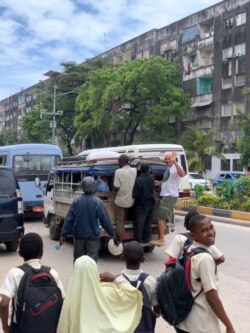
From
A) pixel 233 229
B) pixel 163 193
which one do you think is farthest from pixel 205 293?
pixel 233 229

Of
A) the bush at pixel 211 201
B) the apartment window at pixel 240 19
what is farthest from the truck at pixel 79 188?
the apartment window at pixel 240 19

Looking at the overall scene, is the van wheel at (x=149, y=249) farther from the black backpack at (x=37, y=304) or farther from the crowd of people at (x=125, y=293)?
the black backpack at (x=37, y=304)

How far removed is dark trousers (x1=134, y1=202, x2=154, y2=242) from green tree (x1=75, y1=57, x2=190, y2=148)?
105ft

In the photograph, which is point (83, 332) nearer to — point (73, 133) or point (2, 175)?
point (2, 175)

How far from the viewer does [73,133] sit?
5400 centimetres

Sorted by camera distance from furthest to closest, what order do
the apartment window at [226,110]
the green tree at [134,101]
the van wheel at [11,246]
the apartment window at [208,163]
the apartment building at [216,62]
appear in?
the apartment window at [208,163] < the apartment window at [226,110] < the apartment building at [216,62] < the green tree at [134,101] < the van wheel at [11,246]

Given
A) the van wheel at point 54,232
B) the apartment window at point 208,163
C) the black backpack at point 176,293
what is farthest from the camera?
the apartment window at point 208,163

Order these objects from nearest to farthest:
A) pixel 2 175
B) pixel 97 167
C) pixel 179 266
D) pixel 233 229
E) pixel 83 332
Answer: pixel 83 332, pixel 179 266, pixel 97 167, pixel 2 175, pixel 233 229

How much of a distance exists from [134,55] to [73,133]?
1058cm

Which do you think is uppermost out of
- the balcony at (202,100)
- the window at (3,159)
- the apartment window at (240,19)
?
the apartment window at (240,19)

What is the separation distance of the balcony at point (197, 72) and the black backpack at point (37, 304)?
4312 centimetres

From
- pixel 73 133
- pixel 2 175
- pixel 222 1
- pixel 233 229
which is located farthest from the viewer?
pixel 73 133

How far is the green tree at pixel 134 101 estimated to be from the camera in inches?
1607

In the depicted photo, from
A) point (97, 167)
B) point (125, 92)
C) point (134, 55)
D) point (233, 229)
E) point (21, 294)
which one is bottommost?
point (233, 229)
